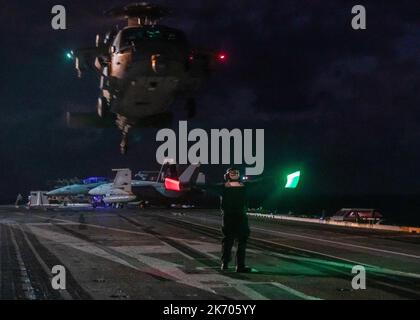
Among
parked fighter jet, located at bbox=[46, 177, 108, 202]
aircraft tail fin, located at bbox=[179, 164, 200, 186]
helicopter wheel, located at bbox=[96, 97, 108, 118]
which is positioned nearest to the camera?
helicopter wheel, located at bbox=[96, 97, 108, 118]

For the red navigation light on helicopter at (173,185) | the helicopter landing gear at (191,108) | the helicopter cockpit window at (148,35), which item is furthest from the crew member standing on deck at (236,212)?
the helicopter landing gear at (191,108)

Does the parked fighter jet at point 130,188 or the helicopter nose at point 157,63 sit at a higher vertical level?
the helicopter nose at point 157,63

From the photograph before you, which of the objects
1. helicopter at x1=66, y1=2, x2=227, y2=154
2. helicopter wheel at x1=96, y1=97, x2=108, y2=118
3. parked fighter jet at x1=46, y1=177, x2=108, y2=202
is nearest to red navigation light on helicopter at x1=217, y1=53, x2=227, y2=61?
helicopter at x1=66, y1=2, x2=227, y2=154

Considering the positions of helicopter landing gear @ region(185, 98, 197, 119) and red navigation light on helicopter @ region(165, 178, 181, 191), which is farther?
helicopter landing gear @ region(185, 98, 197, 119)

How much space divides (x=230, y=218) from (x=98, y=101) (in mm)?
12591

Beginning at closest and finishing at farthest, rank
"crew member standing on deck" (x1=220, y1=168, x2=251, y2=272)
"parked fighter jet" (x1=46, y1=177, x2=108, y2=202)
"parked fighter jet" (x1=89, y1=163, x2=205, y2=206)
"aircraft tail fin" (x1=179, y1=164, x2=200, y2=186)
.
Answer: "crew member standing on deck" (x1=220, y1=168, x2=251, y2=272)
"parked fighter jet" (x1=89, y1=163, x2=205, y2=206)
"aircraft tail fin" (x1=179, y1=164, x2=200, y2=186)
"parked fighter jet" (x1=46, y1=177, x2=108, y2=202)

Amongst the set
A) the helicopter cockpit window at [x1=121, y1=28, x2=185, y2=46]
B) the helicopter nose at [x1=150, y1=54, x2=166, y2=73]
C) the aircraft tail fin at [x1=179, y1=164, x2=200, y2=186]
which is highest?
the helicopter cockpit window at [x1=121, y1=28, x2=185, y2=46]

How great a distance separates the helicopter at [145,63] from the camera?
17578 millimetres

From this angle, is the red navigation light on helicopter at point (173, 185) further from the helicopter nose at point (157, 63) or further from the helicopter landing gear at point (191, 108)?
the helicopter landing gear at point (191, 108)

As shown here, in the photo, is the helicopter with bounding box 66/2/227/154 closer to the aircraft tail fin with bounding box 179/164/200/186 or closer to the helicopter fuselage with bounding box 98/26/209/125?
the helicopter fuselage with bounding box 98/26/209/125

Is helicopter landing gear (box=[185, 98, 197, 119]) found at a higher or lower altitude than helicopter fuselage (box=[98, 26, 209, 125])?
lower

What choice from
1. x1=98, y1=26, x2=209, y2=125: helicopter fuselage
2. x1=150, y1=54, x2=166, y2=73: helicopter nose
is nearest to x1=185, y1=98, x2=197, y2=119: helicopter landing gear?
x1=98, y1=26, x2=209, y2=125: helicopter fuselage

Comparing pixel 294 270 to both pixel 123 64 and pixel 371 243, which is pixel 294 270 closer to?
pixel 371 243

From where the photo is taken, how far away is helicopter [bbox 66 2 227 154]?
1758 centimetres
